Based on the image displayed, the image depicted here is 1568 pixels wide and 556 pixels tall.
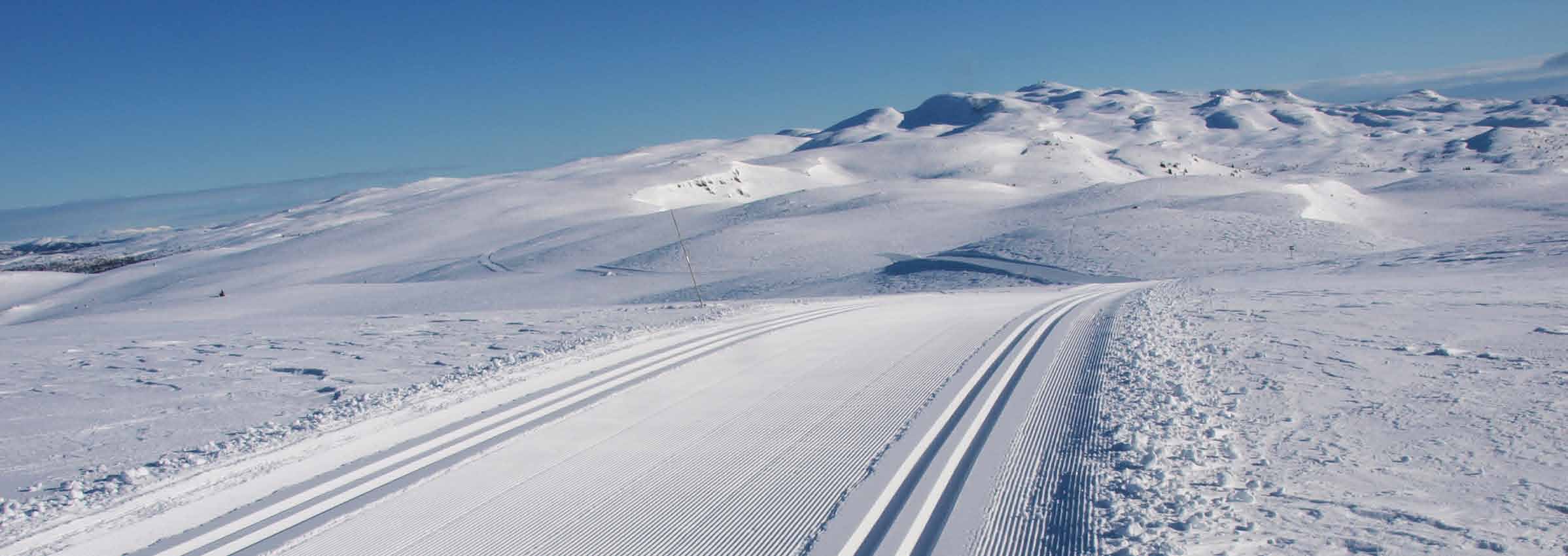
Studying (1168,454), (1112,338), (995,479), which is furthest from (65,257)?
(1168,454)

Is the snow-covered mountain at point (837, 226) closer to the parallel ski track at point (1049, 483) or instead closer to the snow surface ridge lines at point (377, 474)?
the snow surface ridge lines at point (377, 474)

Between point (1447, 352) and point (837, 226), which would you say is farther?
point (837, 226)

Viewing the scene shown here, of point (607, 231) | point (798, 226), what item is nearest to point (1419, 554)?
point (798, 226)

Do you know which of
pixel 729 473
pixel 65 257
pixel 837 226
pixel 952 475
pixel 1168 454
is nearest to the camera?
pixel 952 475

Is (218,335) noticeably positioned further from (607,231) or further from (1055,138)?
(1055,138)

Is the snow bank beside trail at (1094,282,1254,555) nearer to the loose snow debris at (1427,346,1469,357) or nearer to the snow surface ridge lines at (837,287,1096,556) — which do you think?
the snow surface ridge lines at (837,287,1096,556)

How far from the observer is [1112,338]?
12430mm

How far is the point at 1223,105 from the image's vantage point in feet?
605

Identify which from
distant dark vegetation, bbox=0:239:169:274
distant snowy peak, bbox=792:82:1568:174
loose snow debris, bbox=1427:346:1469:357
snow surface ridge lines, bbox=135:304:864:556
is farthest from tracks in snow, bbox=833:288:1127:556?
distant snowy peak, bbox=792:82:1568:174

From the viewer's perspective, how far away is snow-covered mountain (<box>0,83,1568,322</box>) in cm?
3450

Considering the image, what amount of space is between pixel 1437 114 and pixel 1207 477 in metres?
217

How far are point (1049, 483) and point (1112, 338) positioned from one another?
7.09m

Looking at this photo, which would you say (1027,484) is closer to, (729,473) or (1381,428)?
(729,473)

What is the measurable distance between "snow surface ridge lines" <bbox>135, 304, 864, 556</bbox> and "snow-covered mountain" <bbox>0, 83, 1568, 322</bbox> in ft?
71.9
